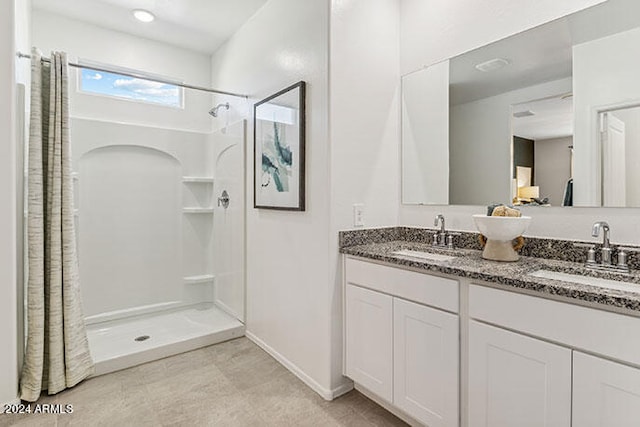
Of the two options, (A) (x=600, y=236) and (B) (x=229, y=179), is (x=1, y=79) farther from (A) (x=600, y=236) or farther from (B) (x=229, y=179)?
(A) (x=600, y=236)

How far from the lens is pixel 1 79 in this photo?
1.85 meters

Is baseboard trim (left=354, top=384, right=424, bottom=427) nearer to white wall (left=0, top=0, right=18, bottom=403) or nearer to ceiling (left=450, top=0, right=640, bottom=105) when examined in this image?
ceiling (left=450, top=0, right=640, bottom=105)

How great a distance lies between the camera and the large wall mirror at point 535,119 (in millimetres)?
1530

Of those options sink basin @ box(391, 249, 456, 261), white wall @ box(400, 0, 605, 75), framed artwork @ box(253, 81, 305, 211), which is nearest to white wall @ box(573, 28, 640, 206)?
white wall @ box(400, 0, 605, 75)

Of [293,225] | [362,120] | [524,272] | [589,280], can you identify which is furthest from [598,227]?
[293,225]

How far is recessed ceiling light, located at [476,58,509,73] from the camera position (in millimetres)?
1936

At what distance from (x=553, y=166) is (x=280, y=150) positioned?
1.69 meters

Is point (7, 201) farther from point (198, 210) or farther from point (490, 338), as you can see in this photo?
point (490, 338)

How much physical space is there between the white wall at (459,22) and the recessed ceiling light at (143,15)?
7.18 feet

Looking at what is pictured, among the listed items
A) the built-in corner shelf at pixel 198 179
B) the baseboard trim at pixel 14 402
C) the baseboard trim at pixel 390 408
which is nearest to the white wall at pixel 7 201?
the baseboard trim at pixel 14 402

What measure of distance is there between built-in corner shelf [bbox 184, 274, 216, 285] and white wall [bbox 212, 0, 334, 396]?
89 cm

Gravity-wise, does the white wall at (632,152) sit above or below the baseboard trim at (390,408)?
above

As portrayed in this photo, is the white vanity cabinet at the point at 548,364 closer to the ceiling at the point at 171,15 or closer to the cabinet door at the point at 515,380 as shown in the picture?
the cabinet door at the point at 515,380

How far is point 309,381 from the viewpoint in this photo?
2.24 meters
